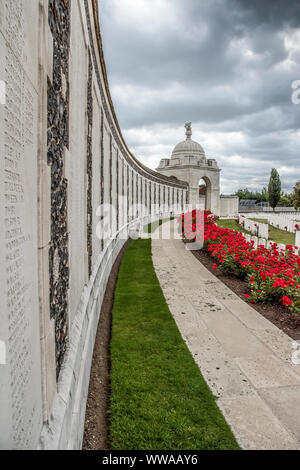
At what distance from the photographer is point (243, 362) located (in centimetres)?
417

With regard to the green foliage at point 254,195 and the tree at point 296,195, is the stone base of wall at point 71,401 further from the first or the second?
the green foliage at point 254,195

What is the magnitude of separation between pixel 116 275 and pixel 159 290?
1975mm

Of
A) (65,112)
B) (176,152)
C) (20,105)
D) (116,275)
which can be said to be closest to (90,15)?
(65,112)

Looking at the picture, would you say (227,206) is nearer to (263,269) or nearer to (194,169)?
(194,169)

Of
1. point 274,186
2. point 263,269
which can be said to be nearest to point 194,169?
point 274,186

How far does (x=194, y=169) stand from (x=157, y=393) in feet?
120

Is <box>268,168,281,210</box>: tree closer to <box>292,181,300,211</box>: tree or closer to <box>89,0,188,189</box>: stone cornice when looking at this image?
<box>292,181,300,211</box>: tree

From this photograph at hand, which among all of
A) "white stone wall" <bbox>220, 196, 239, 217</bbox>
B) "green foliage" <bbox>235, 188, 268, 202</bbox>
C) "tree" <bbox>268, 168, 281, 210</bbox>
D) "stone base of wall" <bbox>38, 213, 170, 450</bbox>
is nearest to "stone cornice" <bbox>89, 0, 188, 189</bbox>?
"stone base of wall" <bbox>38, 213, 170, 450</bbox>

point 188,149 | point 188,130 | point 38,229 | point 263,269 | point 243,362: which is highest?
point 188,130

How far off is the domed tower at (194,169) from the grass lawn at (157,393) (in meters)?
32.3

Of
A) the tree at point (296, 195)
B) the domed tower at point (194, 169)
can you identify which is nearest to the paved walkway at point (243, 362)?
the domed tower at point (194, 169)

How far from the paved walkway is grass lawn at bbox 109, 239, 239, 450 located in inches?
7.3

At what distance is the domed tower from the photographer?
124ft

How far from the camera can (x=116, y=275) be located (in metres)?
8.89
